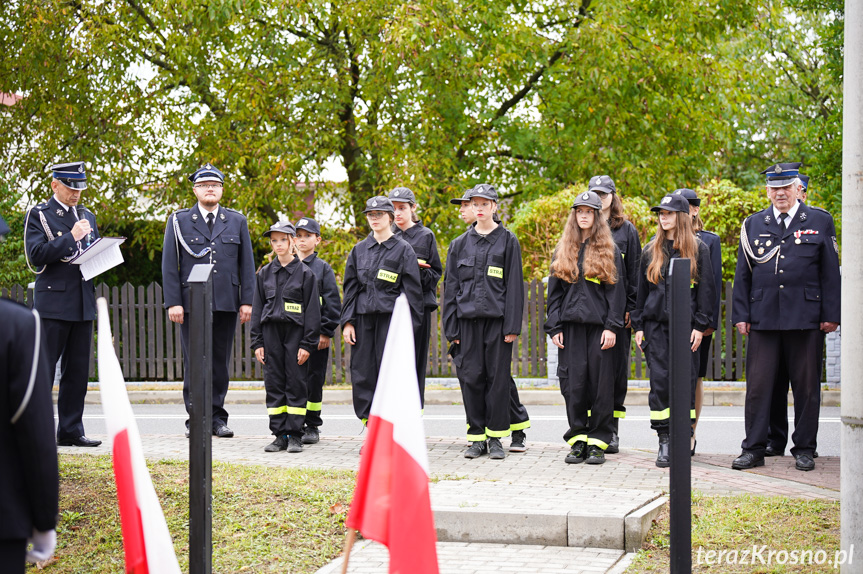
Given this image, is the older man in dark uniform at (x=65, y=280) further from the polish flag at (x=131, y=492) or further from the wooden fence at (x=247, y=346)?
the wooden fence at (x=247, y=346)

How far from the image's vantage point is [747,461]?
7.49m

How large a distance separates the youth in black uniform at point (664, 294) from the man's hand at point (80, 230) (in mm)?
4579

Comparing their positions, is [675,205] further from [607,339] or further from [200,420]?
[200,420]

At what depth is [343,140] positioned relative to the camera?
16.9 meters

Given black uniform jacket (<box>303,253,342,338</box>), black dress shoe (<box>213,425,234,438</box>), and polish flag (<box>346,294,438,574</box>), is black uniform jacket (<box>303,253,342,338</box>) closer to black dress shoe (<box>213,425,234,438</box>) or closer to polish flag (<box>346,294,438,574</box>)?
black dress shoe (<box>213,425,234,438</box>)

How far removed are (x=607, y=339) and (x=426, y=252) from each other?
7.05 feet

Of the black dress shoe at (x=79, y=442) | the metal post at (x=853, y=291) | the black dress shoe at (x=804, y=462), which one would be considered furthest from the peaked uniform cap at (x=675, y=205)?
the black dress shoe at (x=79, y=442)

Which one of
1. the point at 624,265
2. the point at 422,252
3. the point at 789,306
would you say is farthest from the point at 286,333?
the point at 789,306

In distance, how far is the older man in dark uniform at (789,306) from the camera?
745 cm

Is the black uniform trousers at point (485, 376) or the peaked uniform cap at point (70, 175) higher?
the peaked uniform cap at point (70, 175)

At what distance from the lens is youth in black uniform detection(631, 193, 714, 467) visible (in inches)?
297

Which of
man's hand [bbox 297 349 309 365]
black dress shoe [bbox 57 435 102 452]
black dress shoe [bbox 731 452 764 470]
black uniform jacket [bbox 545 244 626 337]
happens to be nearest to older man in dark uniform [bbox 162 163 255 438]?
man's hand [bbox 297 349 309 365]

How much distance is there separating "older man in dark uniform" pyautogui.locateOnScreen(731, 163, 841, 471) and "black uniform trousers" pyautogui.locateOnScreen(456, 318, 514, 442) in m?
1.91

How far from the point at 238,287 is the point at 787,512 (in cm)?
512
